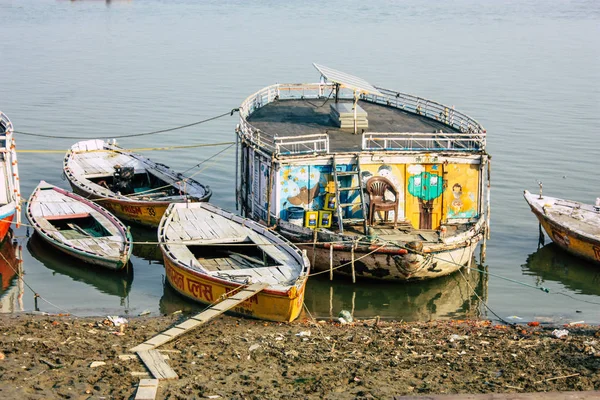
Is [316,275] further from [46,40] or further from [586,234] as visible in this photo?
[46,40]

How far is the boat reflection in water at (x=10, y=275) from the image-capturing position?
22594 millimetres

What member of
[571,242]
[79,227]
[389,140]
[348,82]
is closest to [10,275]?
[79,227]

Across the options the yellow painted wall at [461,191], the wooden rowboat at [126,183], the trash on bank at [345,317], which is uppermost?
the yellow painted wall at [461,191]

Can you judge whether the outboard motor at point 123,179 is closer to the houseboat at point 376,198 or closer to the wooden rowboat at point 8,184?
the wooden rowboat at point 8,184

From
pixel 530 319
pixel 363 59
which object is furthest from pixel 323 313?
pixel 363 59

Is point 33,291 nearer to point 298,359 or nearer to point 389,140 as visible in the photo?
point 298,359

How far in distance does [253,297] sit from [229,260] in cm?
350

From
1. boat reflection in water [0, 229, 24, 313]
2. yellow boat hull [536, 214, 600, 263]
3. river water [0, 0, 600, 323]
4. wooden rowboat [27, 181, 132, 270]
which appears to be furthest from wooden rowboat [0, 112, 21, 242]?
yellow boat hull [536, 214, 600, 263]

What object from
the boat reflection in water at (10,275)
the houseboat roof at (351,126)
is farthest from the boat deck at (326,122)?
the boat reflection in water at (10,275)

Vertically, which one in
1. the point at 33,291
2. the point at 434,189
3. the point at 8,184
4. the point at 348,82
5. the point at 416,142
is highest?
the point at 348,82

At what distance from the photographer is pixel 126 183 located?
1203 inches

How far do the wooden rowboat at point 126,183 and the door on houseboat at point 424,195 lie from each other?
25.7 ft

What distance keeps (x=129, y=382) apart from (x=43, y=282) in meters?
10.4

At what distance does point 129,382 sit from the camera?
1507cm
